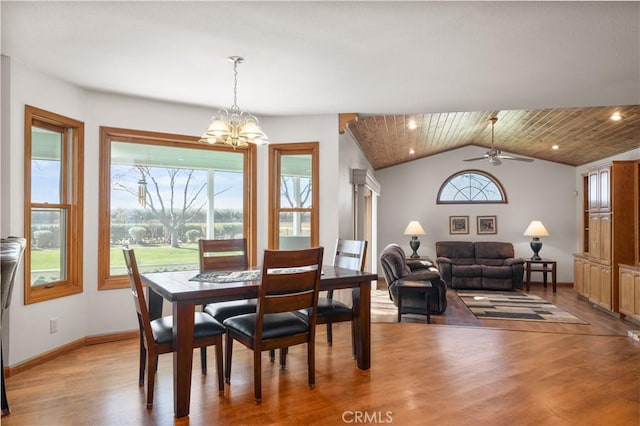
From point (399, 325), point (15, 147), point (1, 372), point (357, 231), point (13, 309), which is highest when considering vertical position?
point (15, 147)

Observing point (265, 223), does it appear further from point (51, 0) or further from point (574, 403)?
point (574, 403)

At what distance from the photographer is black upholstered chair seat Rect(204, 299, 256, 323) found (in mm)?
3176

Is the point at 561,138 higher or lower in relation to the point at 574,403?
higher

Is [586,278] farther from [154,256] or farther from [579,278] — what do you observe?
[154,256]

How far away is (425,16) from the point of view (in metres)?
2.35

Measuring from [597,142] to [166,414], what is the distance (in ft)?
24.0

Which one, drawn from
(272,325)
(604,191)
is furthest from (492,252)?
(272,325)

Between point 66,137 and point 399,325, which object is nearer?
point 66,137

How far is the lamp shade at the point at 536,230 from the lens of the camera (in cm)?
816

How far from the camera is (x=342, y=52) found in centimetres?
286

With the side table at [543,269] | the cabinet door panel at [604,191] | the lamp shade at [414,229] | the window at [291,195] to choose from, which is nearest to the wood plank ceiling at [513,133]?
the cabinet door panel at [604,191]

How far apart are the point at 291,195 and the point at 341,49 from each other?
2.19 meters

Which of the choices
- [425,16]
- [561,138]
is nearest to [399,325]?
[425,16]

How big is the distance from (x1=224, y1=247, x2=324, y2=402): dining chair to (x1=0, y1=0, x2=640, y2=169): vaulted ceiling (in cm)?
141
